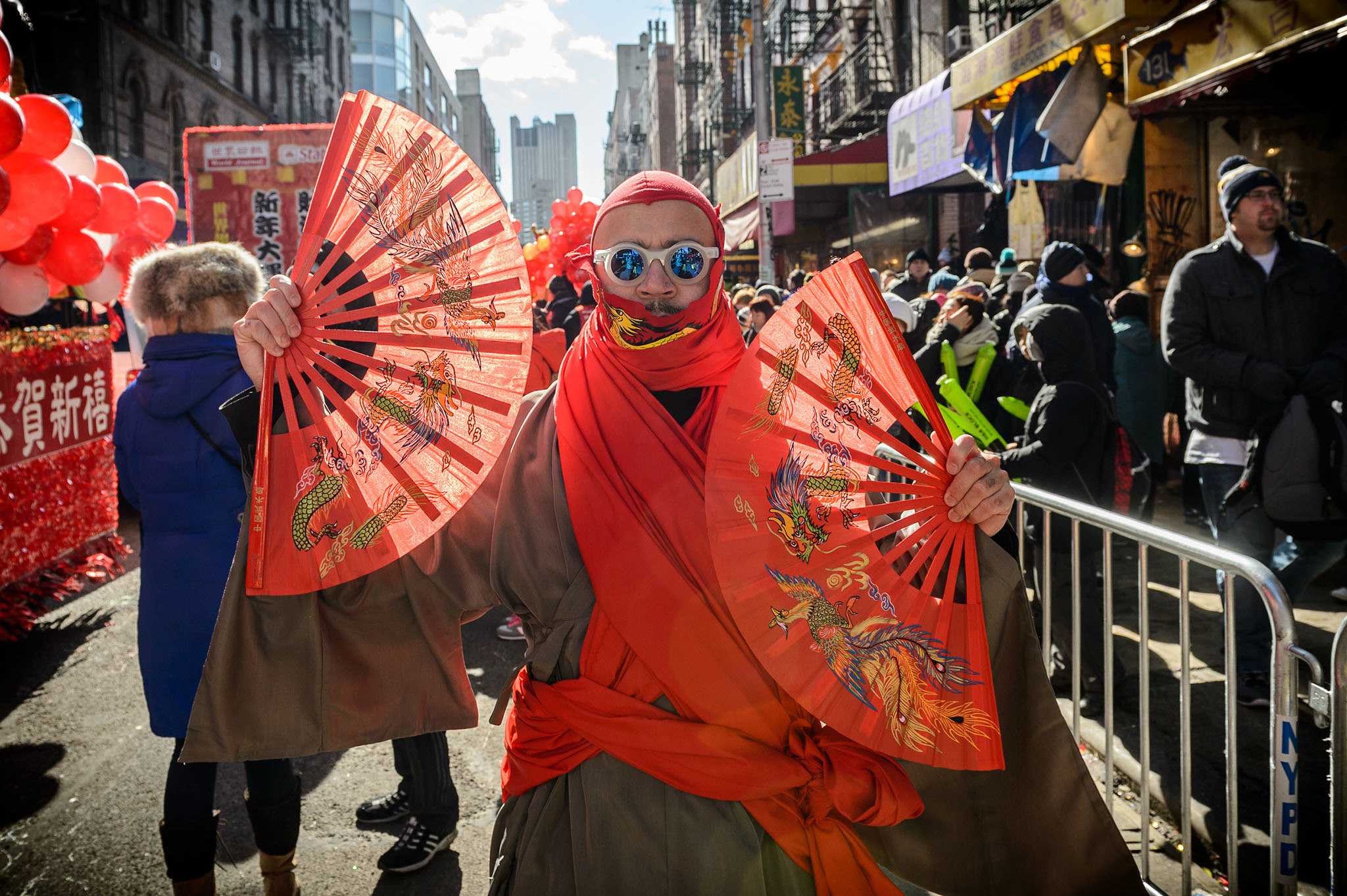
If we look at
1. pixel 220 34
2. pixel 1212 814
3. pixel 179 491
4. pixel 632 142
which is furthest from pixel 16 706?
pixel 632 142

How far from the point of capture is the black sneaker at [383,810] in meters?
3.45

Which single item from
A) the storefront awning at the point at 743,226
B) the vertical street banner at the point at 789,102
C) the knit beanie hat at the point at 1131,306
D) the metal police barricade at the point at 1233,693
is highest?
the vertical street banner at the point at 789,102

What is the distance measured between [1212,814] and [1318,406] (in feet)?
5.66

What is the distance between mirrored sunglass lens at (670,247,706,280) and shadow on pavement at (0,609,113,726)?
177 inches

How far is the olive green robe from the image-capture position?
161 cm

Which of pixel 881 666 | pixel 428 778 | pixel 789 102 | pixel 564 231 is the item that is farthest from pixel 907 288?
pixel 789 102

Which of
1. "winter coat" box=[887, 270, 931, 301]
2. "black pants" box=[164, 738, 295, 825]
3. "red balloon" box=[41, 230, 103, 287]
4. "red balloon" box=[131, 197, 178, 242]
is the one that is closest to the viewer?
"black pants" box=[164, 738, 295, 825]

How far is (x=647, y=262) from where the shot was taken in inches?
72.2

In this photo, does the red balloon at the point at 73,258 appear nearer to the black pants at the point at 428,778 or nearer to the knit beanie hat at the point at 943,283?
the black pants at the point at 428,778

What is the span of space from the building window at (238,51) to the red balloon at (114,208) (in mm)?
32077

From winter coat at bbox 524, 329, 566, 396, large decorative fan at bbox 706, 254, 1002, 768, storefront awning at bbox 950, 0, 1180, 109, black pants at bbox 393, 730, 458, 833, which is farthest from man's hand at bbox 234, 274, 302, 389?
storefront awning at bbox 950, 0, 1180, 109

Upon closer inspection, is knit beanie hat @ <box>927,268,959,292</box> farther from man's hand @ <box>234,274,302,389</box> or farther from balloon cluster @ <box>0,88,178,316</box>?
man's hand @ <box>234,274,302,389</box>

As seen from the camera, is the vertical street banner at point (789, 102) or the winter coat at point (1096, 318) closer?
the winter coat at point (1096, 318)

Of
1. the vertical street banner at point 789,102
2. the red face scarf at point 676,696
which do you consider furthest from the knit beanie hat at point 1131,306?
the vertical street banner at point 789,102
